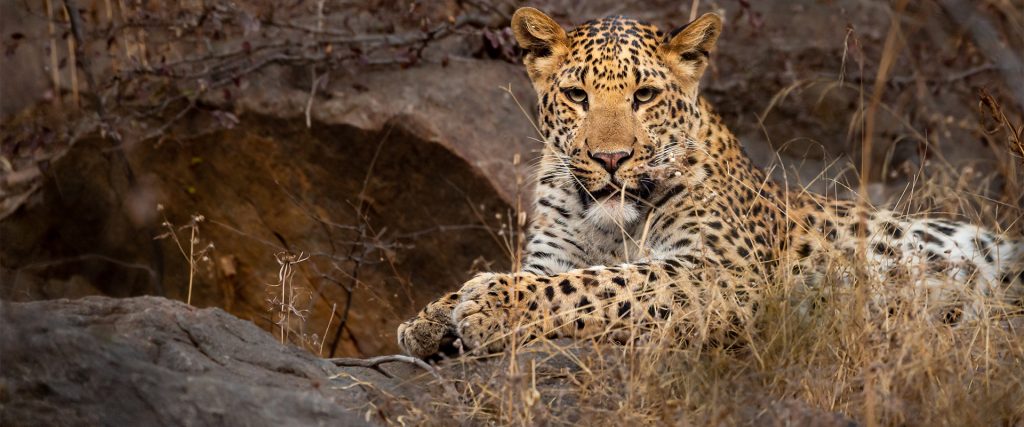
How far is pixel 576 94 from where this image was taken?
6.77 meters

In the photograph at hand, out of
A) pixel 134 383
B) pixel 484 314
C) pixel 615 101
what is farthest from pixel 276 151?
pixel 134 383

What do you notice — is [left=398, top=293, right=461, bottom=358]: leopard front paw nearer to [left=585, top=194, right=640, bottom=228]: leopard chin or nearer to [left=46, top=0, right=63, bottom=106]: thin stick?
[left=585, top=194, right=640, bottom=228]: leopard chin

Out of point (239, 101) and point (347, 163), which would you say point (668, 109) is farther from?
point (239, 101)

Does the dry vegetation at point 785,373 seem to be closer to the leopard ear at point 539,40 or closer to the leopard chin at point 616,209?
the leopard chin at point 616,209

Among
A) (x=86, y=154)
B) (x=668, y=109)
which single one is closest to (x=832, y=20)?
(x=668, y=109)

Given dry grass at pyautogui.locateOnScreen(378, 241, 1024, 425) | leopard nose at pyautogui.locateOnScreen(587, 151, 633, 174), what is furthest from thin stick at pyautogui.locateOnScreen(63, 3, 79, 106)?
dry grass at pyautogui.locateOnScreen(378, 241, 1024, 425)

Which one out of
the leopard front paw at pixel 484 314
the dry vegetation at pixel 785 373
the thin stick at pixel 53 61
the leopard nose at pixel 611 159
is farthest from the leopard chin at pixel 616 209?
the thin stick at pixel 53 61

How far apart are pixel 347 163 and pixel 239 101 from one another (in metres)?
0.95

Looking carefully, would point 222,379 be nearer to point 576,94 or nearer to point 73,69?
point 576,94

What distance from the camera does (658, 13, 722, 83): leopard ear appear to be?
22.5 feet

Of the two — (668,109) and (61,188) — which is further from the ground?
(668,109)

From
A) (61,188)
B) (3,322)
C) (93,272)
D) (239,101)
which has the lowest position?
(93,272)

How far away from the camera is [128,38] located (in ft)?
32.7

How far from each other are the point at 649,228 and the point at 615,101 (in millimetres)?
712
